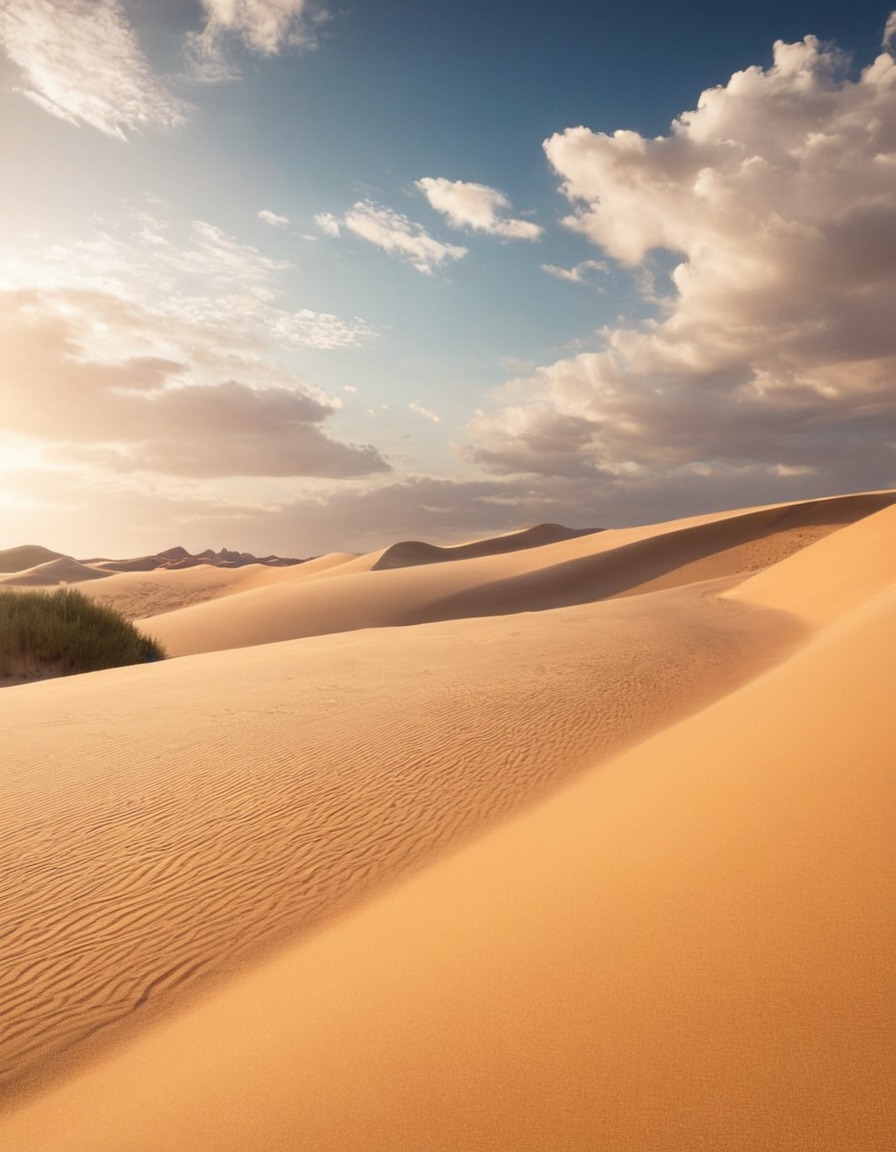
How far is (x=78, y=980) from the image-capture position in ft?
10.6

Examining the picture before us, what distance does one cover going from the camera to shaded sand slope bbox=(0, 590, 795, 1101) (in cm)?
338

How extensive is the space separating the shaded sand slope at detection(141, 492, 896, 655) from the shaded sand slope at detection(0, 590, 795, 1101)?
15.3 metres

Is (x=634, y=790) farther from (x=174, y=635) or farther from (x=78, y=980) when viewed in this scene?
(x=174, y=635)

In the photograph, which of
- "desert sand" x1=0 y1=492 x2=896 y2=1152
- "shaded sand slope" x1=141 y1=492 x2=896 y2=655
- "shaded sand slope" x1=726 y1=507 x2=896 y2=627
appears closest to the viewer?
"desert sand" x1=0 y1=492 x2=896 y2=1152

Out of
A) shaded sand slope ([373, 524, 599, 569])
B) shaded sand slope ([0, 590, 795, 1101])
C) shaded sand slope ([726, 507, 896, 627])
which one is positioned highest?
shaded sand slope ([373, 524, 599, 569])

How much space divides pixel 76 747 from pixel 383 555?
169ft

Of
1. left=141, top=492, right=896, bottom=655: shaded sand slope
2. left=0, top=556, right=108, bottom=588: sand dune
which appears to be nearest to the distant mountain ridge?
left=0, top=556, right=108, bottom=588: sand dune

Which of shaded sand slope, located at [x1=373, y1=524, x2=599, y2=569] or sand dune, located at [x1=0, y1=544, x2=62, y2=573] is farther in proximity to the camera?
sand dune, located at [x1=0, y1=544, x2=62, y2=573]

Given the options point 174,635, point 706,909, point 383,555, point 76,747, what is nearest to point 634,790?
point 706,909

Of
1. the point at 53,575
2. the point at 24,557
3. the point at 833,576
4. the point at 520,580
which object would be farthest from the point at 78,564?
the point at 833,576

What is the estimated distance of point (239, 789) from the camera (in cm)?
536

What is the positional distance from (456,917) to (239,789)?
2646 millimetres

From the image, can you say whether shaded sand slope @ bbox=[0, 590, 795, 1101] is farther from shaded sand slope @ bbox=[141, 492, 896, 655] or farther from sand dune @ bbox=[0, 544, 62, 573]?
sand dune @ bbox=[0, 544, 62, 573]

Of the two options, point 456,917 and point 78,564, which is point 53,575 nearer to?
point 78,564
